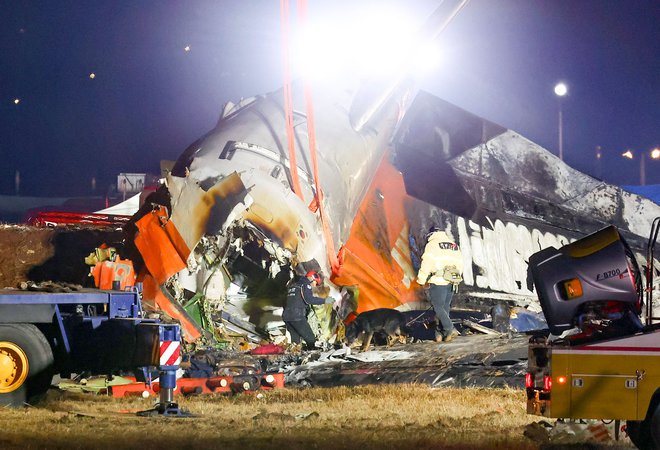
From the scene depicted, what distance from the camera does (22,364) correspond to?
9.87m

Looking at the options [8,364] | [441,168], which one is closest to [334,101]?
[441,168]

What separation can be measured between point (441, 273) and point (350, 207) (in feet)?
10.9

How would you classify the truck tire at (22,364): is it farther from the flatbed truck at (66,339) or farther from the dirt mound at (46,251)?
the dirt mound at (46,251)

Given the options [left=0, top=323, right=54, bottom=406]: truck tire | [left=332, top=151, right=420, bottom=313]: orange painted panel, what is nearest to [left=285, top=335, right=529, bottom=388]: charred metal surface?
[left=332, top=151, right=420, bottom=313]: orange painted panel

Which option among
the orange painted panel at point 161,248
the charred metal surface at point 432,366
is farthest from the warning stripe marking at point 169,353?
the orange painted panel at point 161,248

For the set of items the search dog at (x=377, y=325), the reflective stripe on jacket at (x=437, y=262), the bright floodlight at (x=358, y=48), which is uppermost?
the bright floodlight at (x=358, y=48)

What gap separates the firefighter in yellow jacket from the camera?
1506 cm

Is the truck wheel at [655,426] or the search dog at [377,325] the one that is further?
the search dog at [377,325]

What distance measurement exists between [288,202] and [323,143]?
2.17m

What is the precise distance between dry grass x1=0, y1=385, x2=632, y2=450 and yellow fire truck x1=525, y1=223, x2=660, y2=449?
26.3 inches

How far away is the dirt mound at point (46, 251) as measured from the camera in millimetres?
20219

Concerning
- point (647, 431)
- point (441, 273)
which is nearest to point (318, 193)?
point (441, 273)

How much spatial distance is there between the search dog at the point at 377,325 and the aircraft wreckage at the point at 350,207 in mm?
237

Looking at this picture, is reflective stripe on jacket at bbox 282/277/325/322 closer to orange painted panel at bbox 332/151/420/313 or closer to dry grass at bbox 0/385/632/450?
orange painted panel at bbox 332/151/420/313
